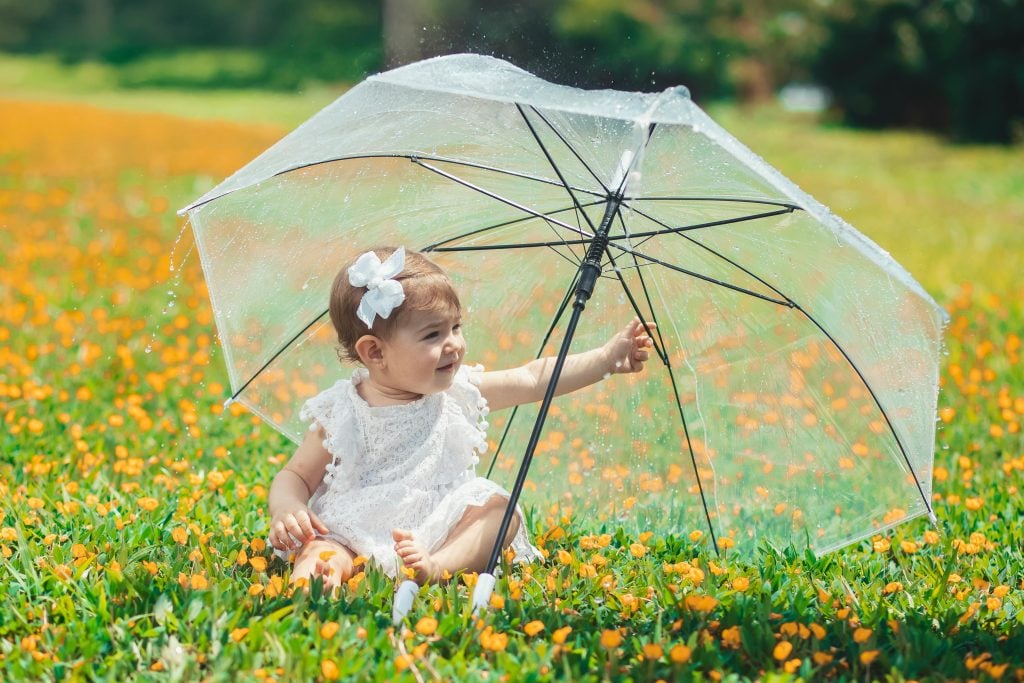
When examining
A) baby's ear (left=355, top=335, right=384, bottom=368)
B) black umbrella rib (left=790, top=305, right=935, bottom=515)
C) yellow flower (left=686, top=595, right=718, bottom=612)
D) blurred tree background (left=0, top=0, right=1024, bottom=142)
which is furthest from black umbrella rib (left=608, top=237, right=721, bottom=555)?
blurred tree background (left=0, top=0, right=1024, bottom=142)

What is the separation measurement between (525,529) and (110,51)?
111ft

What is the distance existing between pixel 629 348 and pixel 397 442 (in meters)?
0.68

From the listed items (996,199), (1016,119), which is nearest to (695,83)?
(1016,119)

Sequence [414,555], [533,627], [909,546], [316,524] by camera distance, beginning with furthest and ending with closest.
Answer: [909,546]
[316,524]
[414,555]
[533,627]

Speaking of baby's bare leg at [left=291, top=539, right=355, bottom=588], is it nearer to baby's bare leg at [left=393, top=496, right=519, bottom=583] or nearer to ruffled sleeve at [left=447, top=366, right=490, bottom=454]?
baby's bare leg at [left=393, top=496, right=519, bottom=583]

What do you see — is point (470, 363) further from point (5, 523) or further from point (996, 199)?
point (996, 199)

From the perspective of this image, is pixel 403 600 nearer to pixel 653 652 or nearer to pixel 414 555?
pixel 414 555

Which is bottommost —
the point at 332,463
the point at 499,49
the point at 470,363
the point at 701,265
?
the point at 332,463

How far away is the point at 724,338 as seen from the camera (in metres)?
3.25

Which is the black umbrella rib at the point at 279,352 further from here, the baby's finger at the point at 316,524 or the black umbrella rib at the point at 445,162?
the baby's finger at the point at 316,524

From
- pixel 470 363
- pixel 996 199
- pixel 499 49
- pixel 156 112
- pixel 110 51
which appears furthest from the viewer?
pixel 110 51

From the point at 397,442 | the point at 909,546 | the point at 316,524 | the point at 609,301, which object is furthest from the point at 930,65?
the point at 316,524

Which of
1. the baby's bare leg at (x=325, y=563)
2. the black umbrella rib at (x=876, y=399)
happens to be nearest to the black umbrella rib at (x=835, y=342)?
the black umbrella rib at (x=876, y=399)

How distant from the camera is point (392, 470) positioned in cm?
314
